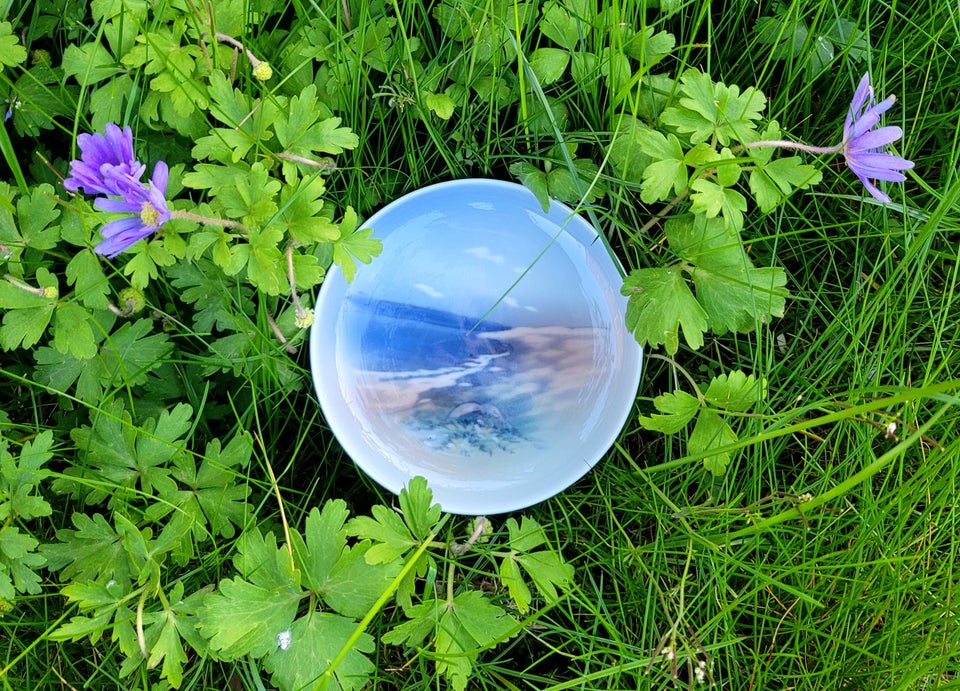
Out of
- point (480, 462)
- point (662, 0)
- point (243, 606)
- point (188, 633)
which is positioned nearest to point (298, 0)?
point (662, 0)

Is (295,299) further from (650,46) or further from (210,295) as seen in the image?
(650,46)

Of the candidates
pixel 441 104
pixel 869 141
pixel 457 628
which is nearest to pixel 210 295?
pixel 441 104

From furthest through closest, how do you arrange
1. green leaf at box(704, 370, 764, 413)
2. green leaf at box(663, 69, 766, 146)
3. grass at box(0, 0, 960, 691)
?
grass at box(0, 0, 960, 691) < green leaf at box(704, 370, 764, 413) < green leaf at box(663, 69, 766, 146)

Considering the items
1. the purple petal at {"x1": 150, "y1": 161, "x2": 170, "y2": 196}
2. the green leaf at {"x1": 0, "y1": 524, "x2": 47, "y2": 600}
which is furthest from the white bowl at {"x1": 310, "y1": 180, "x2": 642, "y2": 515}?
the green leaf at {"x1": 0, "y1": 524, "x2": 47, "y2": 600}

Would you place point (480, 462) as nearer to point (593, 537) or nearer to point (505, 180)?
point (593, 537)

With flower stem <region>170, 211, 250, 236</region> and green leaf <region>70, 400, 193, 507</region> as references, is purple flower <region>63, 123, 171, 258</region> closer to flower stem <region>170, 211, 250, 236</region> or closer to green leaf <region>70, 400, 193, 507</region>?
flower stem <region>170, 211, 250, 236</region>

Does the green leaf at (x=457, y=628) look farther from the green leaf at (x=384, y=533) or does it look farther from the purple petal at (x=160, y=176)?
the purple petal at (x=160, y=176)
